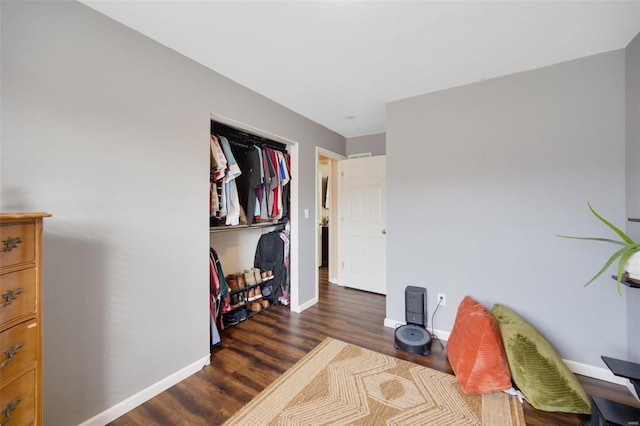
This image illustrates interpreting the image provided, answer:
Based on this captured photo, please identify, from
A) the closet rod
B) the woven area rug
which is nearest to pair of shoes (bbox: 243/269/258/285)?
the woven area rug

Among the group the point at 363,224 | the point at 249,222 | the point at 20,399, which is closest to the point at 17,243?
the point at 20,399

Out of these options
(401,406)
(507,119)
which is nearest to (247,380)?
(401,406)

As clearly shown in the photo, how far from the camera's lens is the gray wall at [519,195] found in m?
1.80

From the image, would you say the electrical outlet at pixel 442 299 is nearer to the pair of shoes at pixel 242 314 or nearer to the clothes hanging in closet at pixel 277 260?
the clothes hanging in closet at pixel 277 260

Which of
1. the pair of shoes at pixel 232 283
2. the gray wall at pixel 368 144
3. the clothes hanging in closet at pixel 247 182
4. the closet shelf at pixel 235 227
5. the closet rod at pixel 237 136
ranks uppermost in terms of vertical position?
the gray wall at pixel 368 144

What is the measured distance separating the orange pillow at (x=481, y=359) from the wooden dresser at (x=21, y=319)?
221cm

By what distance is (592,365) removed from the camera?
72.1 inches

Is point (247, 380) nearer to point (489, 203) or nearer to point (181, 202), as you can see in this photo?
point (181, 202)

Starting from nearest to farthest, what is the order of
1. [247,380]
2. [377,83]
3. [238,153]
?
[247,380] < [377,83] < [238,153]

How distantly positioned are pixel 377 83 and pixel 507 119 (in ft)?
3.76

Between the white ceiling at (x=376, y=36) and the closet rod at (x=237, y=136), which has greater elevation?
the white ceiling at (x=376, y=36)

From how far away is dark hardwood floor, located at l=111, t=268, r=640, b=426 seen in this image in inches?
58.8

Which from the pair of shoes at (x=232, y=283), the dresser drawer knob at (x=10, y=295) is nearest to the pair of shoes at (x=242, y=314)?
the pair of shoes at (x=232, y=283)

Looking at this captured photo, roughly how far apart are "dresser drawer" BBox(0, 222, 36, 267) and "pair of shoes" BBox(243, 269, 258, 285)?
2.01 metres
